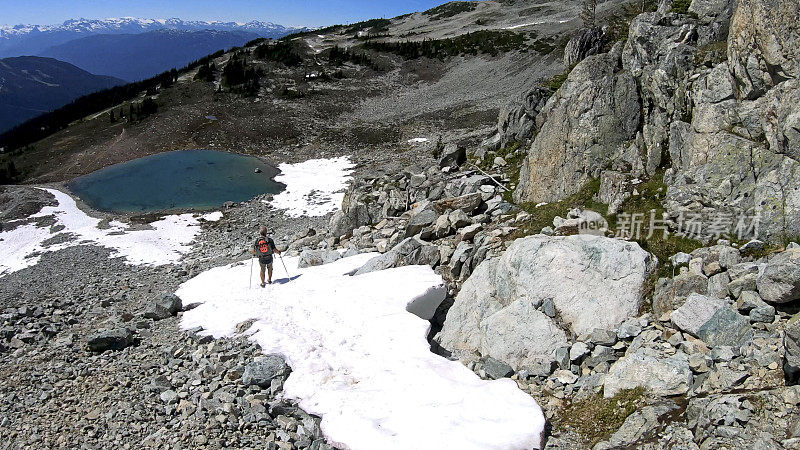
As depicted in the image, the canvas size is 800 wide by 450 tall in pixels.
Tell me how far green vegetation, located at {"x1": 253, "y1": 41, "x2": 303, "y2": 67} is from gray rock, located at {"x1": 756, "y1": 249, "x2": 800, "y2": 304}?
81.5m

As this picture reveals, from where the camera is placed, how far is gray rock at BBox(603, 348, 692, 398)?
770 cm

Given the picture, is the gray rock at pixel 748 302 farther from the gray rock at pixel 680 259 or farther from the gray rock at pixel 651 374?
the gray rock at pixel 680 259

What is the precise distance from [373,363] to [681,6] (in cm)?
1659

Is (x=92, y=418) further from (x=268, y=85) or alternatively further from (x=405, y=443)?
(x=268, y=85)

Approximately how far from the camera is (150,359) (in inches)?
506

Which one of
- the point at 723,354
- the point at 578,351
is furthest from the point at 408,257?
the point at 723,354

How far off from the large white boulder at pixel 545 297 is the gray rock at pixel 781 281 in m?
2.30

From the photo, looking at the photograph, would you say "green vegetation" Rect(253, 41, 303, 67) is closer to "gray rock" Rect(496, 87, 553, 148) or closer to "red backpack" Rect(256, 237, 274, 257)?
"gray rock" Rect(496, 87, 553, 148)

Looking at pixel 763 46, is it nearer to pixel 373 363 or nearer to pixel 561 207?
pixel 561 207

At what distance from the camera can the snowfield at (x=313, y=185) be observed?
34094 mm

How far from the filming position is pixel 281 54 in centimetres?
8206

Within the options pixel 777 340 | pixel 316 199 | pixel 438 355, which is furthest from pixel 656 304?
pixel 316 199

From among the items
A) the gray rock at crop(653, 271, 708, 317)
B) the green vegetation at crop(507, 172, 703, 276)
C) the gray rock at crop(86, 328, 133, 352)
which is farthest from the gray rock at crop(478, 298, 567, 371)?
the gray rock at crop(86, 328, 133, 352)

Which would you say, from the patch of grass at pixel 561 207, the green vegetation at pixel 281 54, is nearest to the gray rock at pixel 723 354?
the patch of grass at pixel 561 207
